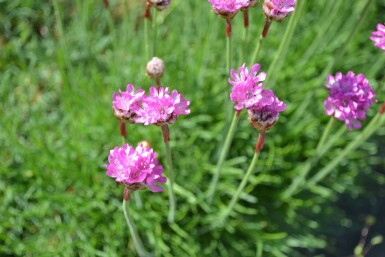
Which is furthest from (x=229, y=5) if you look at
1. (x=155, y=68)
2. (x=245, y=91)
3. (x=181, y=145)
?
(x=181, y=145)

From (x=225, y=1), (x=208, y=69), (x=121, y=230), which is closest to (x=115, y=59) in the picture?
(x=208, y=69)

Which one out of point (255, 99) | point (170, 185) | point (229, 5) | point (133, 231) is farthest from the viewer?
point (170, 185)

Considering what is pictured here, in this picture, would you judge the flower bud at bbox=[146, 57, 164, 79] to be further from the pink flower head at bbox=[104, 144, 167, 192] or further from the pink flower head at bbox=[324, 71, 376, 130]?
the pink flower head at bbox=[324, 71, 376, 130]

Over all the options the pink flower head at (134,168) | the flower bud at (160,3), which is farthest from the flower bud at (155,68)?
the pink flower head at (134,168)

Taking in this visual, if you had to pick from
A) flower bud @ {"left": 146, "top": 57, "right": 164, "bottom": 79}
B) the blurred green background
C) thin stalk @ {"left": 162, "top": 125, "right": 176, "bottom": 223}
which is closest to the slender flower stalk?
thin stalk @ {"left": 162, "top": 125, "right": 176, "bottom": 223}

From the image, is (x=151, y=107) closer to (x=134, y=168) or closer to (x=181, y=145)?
(x=134, y=168)

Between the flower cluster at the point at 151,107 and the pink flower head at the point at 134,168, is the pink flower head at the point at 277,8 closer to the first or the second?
the flower cluster at the point at 151,107
